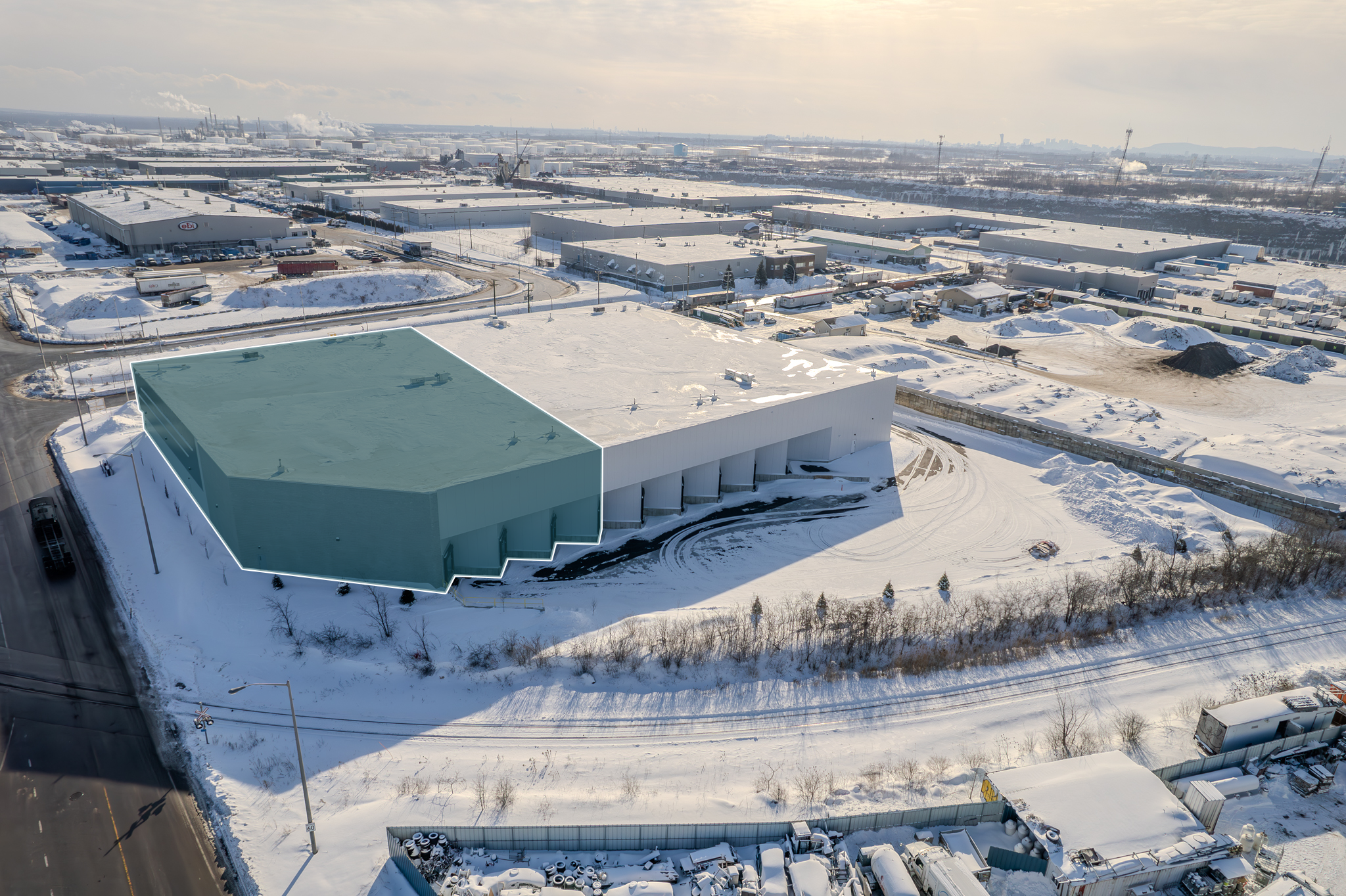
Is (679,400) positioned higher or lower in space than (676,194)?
lower

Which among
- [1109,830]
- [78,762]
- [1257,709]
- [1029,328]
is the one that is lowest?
[78,762]

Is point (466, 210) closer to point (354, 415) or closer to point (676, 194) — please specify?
point (676, 194)

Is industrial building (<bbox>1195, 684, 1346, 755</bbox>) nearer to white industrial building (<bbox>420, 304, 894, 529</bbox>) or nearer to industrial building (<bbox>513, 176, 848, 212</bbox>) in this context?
white industrial building (<bbox>420, 304, 894, 529</bbox>)

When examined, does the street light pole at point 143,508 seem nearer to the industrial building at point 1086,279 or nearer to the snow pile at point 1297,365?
the snow pile at point 1297,365

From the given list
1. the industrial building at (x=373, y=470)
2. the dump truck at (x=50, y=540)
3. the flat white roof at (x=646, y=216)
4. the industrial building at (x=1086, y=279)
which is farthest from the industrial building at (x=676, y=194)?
the dump truck at (x=50, y=540)

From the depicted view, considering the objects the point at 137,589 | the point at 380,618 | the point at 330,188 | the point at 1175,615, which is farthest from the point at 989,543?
the point at 330,188

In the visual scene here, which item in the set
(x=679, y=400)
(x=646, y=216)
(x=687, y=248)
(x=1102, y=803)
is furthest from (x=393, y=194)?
(x=1102, y=803)

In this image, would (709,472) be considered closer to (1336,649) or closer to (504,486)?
(504,486)
